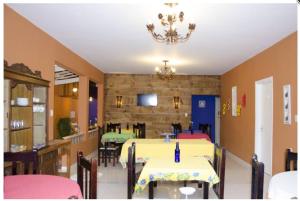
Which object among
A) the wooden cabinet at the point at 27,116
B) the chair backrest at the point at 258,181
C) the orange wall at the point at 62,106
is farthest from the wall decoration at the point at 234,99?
Answer: the chair backrest at the point at 258,181

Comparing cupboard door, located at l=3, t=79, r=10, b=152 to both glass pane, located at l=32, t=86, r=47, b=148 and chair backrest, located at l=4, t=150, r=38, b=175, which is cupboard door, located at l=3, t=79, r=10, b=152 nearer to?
chair backrest, located at l=4, t=150, r=38, b=175

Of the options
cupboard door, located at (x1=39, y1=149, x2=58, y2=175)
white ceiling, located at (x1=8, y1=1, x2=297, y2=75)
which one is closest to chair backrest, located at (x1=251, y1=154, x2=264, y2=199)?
white ceiling, located at (x1=8, y1=1, x2=297, y2=75)

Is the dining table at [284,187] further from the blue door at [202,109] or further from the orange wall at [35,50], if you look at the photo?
the blue door at [202,109]

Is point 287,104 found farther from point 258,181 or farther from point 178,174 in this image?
point 258,181

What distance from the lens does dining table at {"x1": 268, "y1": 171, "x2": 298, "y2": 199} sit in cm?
229

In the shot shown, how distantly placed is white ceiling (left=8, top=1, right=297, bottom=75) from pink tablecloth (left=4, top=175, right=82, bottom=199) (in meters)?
2.24

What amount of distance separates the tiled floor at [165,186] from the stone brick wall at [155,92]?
4.21 m

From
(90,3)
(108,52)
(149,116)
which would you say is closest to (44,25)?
(90,3)

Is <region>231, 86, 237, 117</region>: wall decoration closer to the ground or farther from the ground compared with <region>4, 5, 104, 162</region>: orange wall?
closer to the ground

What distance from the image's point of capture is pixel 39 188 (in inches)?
91.2

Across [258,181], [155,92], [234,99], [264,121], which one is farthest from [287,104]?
[155,92]

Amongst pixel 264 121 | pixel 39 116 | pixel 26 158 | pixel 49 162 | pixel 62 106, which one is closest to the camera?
pixel 26 158

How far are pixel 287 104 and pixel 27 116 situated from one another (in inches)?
158

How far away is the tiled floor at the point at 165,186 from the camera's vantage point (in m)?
4.79
